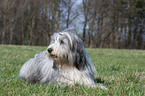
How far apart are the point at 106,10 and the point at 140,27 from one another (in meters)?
8.01

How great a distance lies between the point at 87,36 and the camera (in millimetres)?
34625

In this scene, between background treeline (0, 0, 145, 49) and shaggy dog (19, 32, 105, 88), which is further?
background treeline (0, 0, 145, 49)

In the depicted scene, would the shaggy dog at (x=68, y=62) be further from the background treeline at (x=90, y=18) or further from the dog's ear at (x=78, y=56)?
the background treeline at (x=90, y=18)

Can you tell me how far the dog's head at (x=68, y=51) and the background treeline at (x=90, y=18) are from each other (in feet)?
86.1

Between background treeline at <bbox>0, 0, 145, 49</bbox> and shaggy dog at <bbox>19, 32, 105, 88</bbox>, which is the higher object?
background treeline at <bbox>0, 0, 145, 49</bbox>

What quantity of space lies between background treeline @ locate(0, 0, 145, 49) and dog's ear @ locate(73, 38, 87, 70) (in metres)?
26.2

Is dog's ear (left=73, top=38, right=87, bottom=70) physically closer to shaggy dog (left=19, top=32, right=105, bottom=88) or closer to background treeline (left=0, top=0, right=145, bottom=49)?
shaggy dog (left=19, top=32, right=105, bottom=88)

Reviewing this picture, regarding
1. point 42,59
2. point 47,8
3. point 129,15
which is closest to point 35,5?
point 47,8

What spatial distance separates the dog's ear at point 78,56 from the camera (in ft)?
11.3

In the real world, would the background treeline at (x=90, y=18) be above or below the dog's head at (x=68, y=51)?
above

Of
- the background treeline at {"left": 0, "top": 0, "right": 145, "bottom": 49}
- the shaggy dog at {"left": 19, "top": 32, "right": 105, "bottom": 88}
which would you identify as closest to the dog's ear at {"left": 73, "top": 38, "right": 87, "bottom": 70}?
the shaggy dog at {"left": 19, "top": 32, "right": 105, "bottom": 88}

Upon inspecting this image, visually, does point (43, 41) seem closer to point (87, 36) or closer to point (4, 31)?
point (4, 31)

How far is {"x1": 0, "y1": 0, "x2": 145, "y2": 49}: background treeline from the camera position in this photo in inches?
1248

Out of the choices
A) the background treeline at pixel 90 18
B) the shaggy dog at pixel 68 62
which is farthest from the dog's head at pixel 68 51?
the background treeline at pixel 90 18
